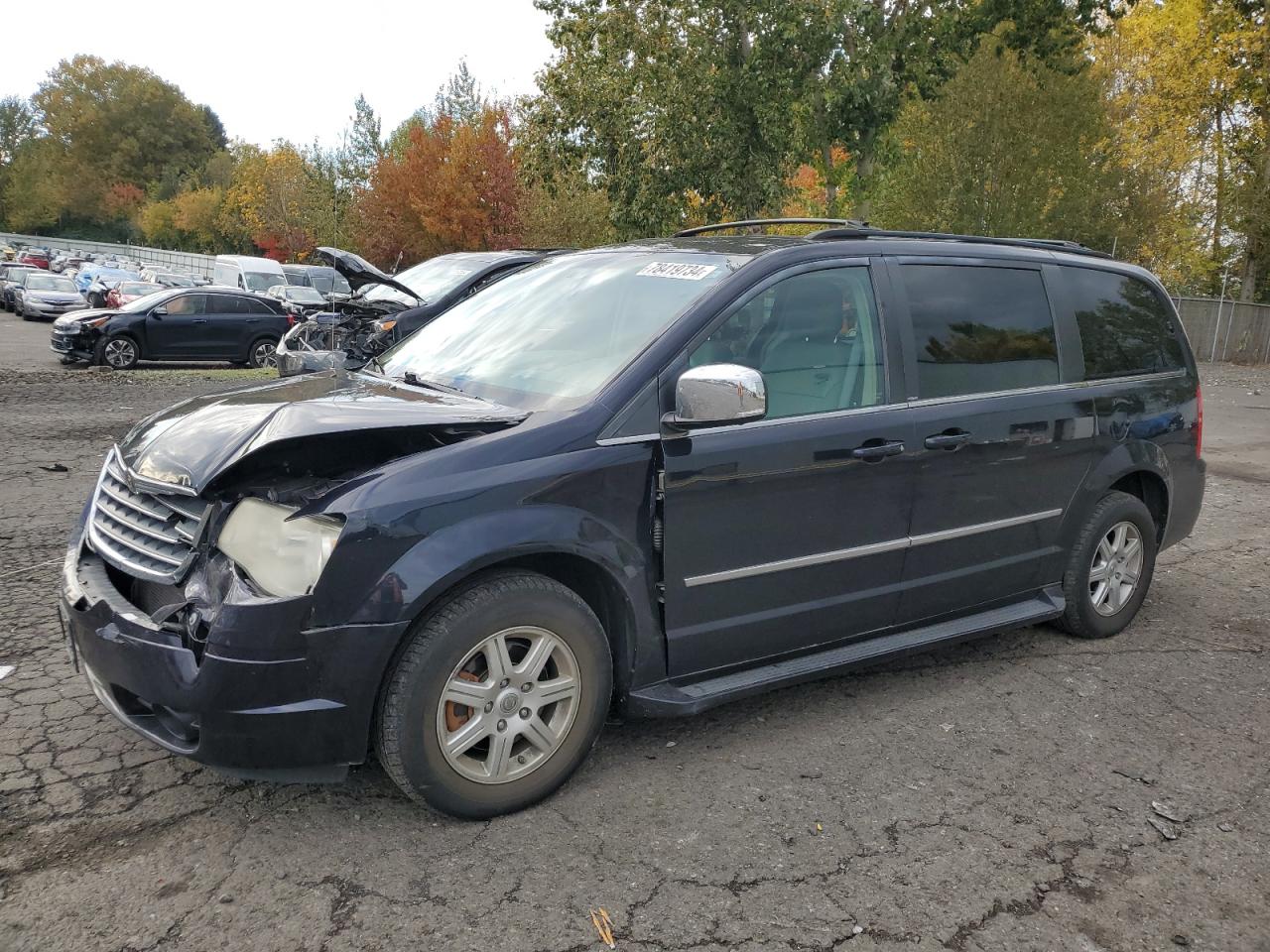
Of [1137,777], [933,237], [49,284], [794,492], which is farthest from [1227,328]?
[49,284]

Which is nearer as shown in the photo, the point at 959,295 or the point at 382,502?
the point at 382,502

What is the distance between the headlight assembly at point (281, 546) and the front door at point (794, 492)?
1119 millimetres

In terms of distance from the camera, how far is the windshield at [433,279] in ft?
36.4

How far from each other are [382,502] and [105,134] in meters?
106

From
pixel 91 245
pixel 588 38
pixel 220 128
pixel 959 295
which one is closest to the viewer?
pixel 959 295

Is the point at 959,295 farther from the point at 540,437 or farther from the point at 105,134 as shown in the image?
the point at 105,134

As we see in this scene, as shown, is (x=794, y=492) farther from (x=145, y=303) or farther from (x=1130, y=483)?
(x=145, y=303)

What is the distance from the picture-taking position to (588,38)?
23.6m

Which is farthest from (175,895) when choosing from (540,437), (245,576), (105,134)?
(105,134)

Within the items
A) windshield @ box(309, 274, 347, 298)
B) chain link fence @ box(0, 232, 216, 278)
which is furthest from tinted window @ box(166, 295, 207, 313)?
chain link fence @ box(0, 232, 216, 278)

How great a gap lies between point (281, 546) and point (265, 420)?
521 millimetres

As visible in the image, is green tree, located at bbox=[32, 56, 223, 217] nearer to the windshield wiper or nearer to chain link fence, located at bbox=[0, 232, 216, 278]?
chain link fence, located at bbox=[0, 232, 216, 278]

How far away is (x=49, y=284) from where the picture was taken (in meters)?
31.3

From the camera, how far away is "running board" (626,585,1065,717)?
3.46 metres
